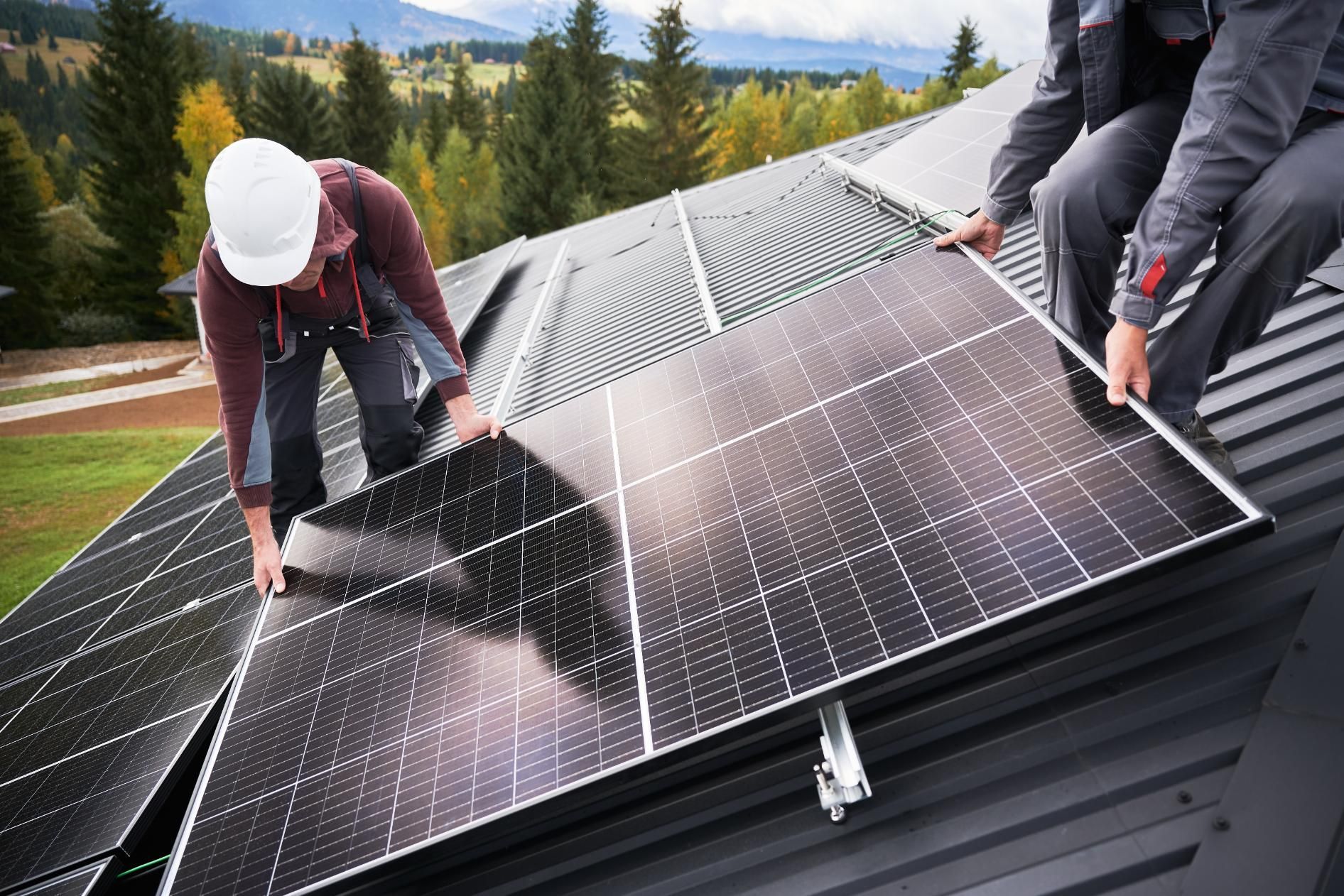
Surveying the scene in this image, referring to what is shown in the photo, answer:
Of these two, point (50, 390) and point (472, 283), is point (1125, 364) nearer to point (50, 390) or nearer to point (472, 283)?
point (472, 283)

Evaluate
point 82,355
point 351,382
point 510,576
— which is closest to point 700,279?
point 351,382

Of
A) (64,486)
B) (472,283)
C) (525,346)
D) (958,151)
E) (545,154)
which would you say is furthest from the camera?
(545,154)

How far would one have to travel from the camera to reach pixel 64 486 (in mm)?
24984

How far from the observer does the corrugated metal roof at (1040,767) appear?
8.79 feet

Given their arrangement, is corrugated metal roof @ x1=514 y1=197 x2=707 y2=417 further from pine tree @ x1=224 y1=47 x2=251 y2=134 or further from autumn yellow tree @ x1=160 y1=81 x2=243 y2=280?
pine tree @ x1=224 y1=47 x2=251 y2=134

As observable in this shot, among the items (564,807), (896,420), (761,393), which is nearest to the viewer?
(564,807)

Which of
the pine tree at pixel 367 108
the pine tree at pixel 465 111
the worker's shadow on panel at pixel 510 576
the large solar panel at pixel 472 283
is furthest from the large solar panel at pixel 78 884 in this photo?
the pine tree at pixel 465 111

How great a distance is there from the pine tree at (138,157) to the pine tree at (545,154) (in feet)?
63.0

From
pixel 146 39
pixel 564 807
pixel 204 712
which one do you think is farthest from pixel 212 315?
pixel 146 39

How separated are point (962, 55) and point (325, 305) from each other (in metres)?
94.9

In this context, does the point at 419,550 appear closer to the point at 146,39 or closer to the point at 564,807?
the point at 564,807

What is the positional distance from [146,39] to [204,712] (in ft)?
191

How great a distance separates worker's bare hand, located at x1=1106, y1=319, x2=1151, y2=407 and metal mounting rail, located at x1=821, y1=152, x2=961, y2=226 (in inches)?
114

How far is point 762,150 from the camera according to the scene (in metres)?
70.9
